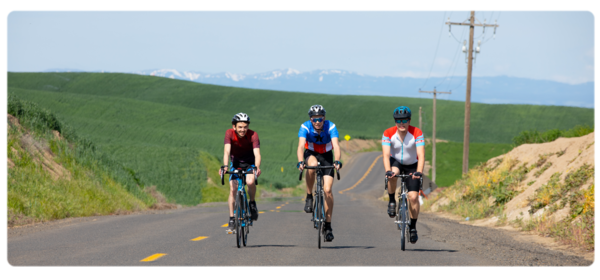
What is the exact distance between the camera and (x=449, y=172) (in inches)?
2894

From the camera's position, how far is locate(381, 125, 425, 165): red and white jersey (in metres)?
9.61

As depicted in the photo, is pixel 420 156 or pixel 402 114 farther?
pixel 420 156

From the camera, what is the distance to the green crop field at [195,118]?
189 feet

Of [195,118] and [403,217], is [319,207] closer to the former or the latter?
[403,217]

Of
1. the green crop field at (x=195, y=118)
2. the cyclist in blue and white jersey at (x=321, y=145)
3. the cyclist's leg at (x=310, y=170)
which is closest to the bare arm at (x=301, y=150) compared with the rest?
the cyclist in blue and white jersey at (x=321, y=145)

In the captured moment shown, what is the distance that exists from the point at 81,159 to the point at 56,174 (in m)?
3.42

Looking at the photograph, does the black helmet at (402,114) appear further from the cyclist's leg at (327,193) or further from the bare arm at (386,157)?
the cyclist's leg at (327,193)

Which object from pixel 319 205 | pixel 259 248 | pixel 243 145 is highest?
pixel 243 145

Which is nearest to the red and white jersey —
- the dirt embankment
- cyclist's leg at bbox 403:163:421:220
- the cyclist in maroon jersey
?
cyclist's leg at bbox 403:163:421:220

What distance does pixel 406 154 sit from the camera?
32.0ft

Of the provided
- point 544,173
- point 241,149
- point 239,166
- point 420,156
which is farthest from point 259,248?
point 544,173

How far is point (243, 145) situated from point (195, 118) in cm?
12034
